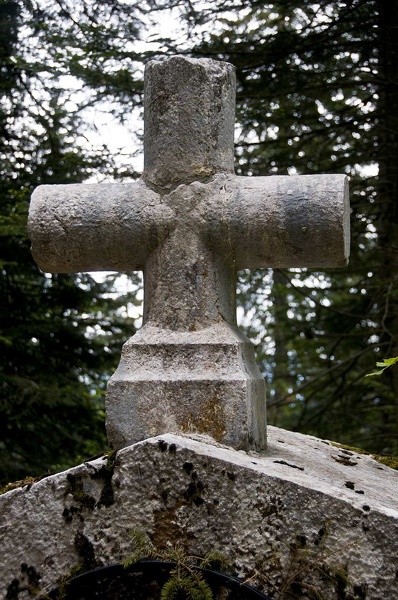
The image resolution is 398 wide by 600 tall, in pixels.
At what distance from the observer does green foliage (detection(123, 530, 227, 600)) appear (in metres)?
2.89

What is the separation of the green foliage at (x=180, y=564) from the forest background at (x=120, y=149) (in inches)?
184

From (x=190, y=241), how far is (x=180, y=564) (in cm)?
133

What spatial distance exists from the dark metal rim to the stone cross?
634 millimetres

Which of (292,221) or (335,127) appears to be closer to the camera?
(292,221)

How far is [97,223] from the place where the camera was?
3.81 metres

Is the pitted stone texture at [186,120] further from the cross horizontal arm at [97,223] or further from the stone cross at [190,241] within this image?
the cross horizontal arm at [97,223]

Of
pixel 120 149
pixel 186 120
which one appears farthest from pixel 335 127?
pixel 186 120

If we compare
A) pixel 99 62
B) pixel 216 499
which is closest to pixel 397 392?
pixel 99 62

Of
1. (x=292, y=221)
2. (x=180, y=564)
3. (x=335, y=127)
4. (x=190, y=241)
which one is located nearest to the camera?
(x=180, y=564)

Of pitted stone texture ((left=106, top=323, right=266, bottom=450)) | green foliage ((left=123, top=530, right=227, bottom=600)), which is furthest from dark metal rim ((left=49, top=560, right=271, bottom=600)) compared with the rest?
pitted stone texture ((left=106, top=323, right=266, bottom=450))

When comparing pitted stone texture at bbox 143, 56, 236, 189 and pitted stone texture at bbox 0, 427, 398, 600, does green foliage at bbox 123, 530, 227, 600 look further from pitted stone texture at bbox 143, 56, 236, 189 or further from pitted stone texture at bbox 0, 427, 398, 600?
pitted stone texture at bbox 143, 56, 236, 189

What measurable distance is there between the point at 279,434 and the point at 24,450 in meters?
4.01

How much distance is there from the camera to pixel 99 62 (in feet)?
26.6

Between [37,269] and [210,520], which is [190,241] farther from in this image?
[37,269]
